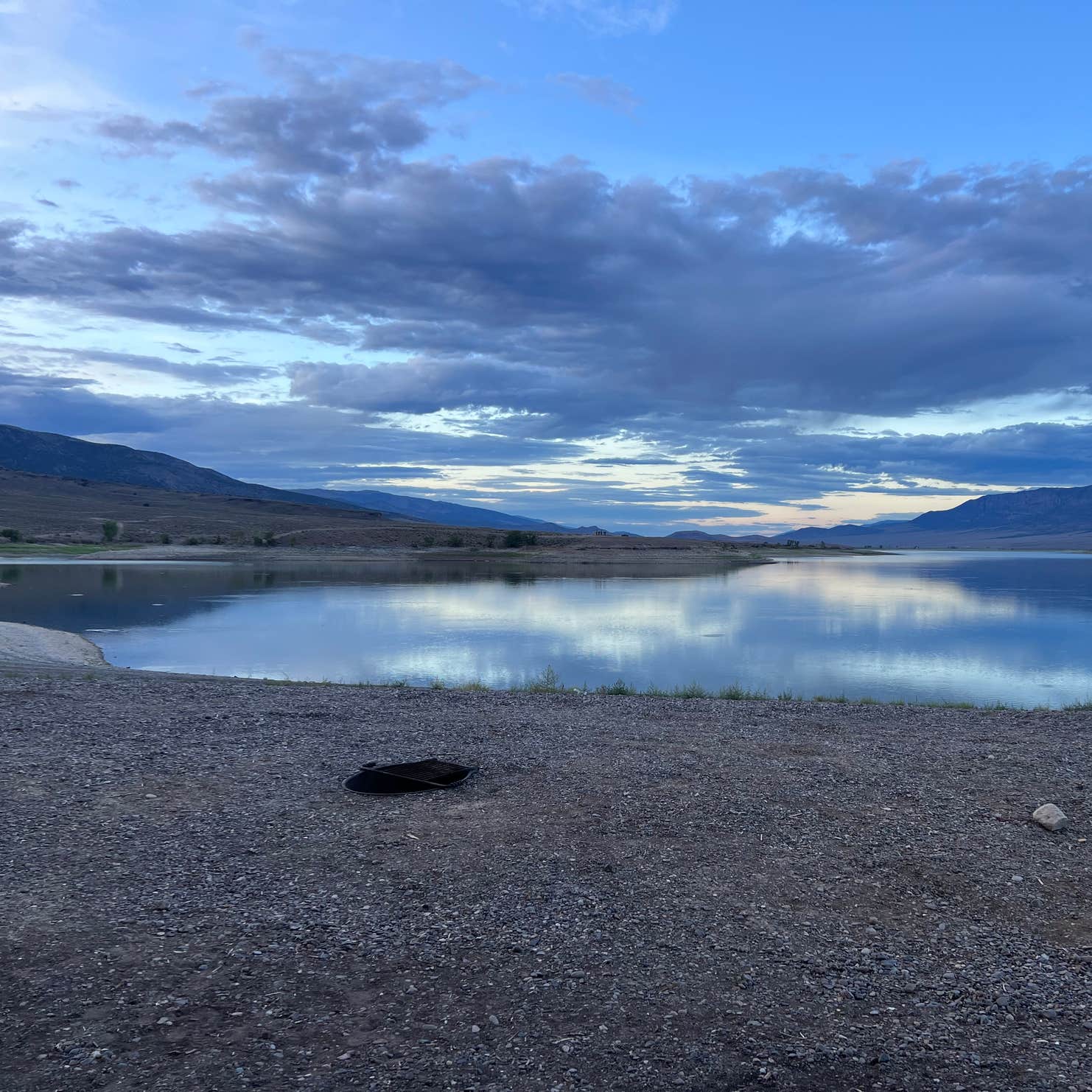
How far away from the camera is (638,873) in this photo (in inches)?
234

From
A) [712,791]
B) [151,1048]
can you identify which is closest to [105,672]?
[712,791]

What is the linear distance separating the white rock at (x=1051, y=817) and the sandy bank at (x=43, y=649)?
15.5 metres

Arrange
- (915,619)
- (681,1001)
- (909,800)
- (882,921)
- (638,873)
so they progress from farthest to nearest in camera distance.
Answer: (915,619) < (909,800) < (638,873) < (882,921) < (681,1001)

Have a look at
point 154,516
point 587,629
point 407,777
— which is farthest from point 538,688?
point 154,516

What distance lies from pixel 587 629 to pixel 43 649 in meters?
14.9

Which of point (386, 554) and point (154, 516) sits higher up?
point (154, 516)

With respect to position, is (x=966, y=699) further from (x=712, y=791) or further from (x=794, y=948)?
(x=794, y=948)

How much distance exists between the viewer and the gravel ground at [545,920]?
389cm

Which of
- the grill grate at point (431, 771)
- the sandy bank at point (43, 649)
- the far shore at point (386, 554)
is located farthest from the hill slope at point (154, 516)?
the grill grate at point (431, 771)

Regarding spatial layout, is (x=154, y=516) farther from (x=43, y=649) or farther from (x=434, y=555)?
(x=43, y=649)

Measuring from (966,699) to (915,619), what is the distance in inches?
650

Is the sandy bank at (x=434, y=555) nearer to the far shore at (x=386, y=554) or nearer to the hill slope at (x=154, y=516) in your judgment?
the far shore at (x=386, y=554)

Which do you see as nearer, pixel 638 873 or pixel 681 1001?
pixel 681 1001

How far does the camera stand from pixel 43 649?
19.5 metres
